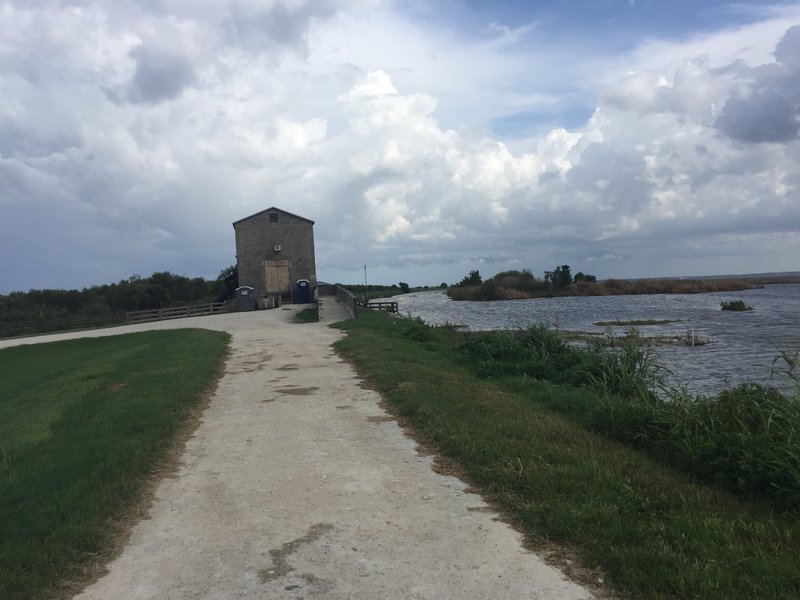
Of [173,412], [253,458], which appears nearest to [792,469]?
[253,458]

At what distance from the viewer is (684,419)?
696cm

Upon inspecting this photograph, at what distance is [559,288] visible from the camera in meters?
92.1

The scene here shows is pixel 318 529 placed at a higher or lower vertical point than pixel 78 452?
lower

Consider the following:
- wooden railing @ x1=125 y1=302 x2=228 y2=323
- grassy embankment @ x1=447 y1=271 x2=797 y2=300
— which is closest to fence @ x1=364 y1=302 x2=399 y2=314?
wooden railing @ x1=125 y1=302 x2=228 y2=323

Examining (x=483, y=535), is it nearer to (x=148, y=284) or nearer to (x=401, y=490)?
(x=401, y=490)

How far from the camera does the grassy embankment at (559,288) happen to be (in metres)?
86.9

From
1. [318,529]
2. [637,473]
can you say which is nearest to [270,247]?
[637,473]

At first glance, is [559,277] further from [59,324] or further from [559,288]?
[59,324]

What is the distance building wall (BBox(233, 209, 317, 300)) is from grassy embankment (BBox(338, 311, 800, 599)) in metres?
35.3

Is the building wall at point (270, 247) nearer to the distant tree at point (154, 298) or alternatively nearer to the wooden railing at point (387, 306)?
the wooden railing at point (387, 306)

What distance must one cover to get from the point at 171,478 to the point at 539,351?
10228 millimetres

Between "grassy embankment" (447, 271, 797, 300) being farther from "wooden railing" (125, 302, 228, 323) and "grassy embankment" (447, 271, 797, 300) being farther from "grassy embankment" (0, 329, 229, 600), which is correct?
"grassy embankment" (0, 329, 229, 600)

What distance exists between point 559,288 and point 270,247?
58.0m

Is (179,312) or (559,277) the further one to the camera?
(559,277)
